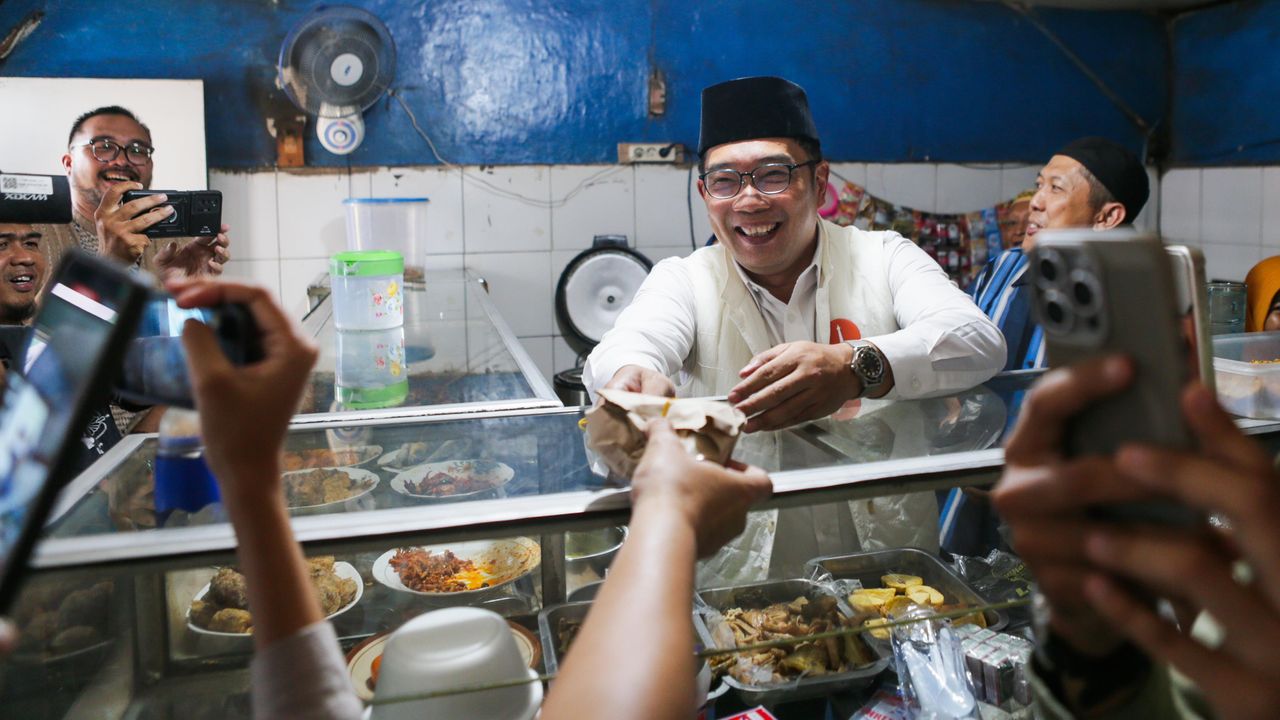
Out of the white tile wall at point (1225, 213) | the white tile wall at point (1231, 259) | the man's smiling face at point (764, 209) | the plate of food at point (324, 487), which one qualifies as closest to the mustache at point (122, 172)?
the man's smiling face at point (764, 209)

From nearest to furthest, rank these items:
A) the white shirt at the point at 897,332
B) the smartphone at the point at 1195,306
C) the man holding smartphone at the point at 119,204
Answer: the smartphone at the point at 1195,306, the white shirt at the point at 897,332, the man holding smartphone at the point at 119,204

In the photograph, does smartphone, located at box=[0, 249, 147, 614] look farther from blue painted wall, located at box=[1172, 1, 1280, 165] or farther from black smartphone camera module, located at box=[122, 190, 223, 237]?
blue painted wall, located at box=[1172, 1, 1280, 165]

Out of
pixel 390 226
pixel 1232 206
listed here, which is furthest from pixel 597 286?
pixel 1232 206

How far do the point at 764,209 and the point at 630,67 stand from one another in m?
2.49

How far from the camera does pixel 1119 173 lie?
3.20 m

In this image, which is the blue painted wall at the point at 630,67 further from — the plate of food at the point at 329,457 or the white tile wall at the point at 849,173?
the plate of food at the point at 329,457

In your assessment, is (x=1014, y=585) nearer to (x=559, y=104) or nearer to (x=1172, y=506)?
(x=1172, y=506)

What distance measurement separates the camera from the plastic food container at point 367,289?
2375mm

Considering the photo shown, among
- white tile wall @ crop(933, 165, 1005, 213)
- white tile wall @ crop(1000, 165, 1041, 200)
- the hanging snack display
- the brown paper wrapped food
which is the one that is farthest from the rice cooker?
the brown paper wrapped food

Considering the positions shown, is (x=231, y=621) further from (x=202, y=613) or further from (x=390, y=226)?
(x=390, y=226)

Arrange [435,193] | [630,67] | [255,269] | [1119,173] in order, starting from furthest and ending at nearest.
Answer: [630,67] < [435,193] < [255,269] < [1119,173]

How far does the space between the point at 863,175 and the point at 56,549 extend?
176 inches

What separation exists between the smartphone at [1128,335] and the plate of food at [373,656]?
2.44 ft

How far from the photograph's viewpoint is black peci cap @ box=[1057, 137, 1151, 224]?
10.5ft
